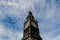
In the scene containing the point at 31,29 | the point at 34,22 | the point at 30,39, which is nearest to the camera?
the point at 30,39

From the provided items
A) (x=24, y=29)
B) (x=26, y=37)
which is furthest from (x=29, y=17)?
(x=26, y=37)

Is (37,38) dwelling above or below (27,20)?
below

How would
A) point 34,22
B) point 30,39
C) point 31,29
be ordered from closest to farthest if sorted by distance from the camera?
point 30,39
point 31,29
point 34,22

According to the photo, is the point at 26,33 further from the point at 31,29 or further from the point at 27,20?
the point at 27,20

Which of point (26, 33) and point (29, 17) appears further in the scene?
point (29, 17)

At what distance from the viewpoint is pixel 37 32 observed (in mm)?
33406

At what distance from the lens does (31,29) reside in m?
32.4

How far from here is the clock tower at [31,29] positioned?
30938mm

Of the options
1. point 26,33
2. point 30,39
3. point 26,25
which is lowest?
point 30,39

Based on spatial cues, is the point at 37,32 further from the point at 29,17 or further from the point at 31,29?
the point at 29,17

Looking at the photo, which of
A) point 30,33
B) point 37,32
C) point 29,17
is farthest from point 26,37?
point 29,17

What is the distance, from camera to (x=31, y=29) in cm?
3244

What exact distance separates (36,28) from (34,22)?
180cm

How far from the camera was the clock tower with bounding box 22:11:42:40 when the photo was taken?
102 feet
